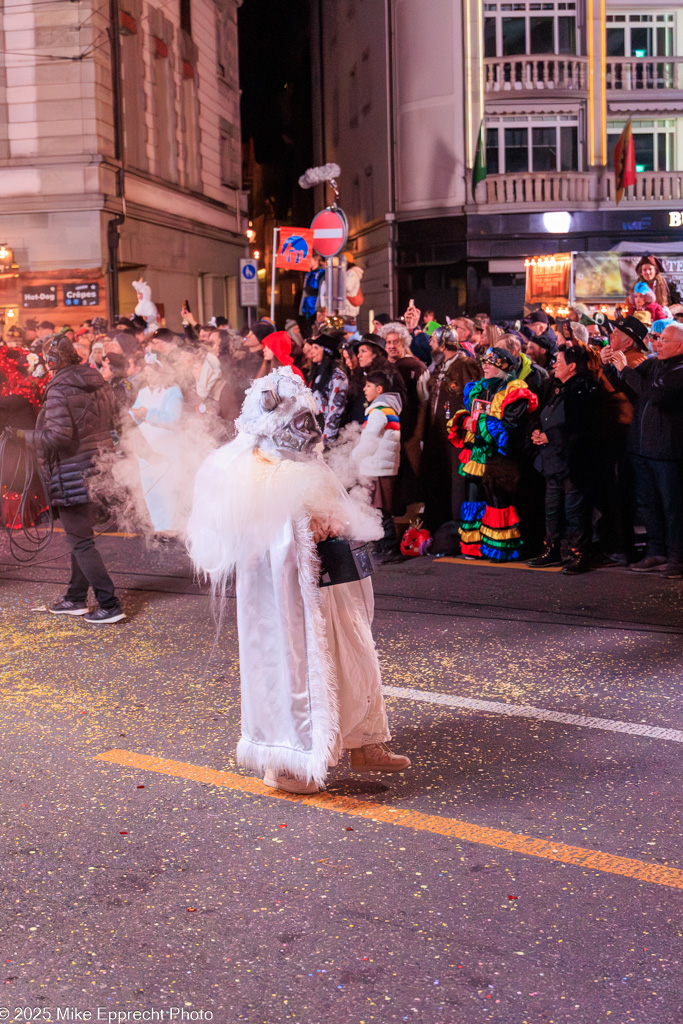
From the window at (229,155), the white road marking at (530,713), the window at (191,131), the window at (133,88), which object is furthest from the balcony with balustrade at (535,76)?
the white road marking at (530,713)

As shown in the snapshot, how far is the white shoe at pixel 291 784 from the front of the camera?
459cm

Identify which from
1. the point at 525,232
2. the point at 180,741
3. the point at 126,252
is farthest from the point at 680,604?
the point at 525,232

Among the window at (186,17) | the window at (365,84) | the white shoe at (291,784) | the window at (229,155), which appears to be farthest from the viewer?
the window at (229,155)

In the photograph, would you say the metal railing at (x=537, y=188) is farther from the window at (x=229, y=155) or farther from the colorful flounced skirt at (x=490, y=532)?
the colorful flounced skirt at (x=490, y=532)

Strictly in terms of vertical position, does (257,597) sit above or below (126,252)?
below

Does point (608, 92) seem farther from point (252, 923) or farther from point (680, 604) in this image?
point (252, 923)

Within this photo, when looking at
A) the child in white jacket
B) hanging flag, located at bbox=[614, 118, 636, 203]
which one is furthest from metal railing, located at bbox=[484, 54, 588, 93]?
Answer: the child in white jacket

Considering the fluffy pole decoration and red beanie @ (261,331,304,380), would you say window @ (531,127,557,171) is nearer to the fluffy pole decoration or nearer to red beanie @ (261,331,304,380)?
the fluffy pole decoration

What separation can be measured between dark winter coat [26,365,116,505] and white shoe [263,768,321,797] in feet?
11.4

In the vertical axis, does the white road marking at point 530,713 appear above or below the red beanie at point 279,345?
below

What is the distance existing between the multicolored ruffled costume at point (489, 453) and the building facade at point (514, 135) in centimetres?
2202

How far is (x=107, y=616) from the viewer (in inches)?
296

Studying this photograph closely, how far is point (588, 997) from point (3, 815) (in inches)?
95.5

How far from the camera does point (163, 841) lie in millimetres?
4188
